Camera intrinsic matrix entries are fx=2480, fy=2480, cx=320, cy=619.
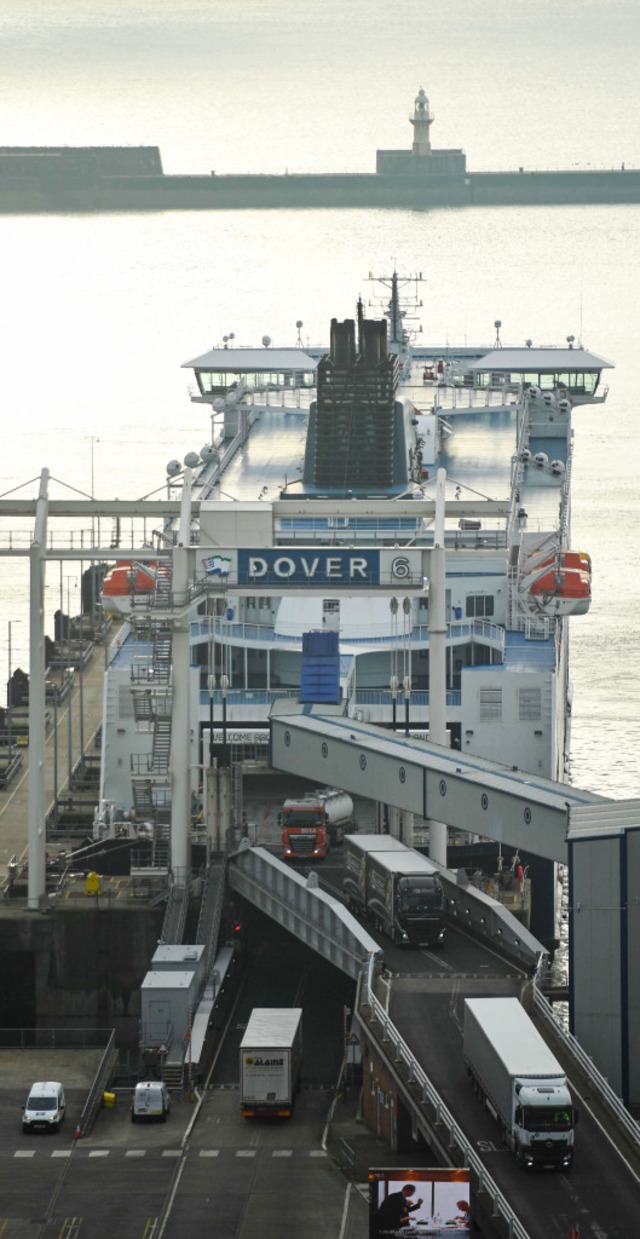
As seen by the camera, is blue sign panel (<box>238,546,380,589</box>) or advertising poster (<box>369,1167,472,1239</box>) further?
blue sign panel (<box>238,546,380,589</box>)

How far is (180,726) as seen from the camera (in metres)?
63.1

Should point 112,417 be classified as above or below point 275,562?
above

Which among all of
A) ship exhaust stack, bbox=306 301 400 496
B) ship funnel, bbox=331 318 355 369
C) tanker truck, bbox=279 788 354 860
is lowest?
tanker truck, bbox=279 788 354 860

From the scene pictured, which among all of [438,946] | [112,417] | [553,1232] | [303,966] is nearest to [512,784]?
[438,946]

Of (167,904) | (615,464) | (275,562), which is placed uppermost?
(615,464)

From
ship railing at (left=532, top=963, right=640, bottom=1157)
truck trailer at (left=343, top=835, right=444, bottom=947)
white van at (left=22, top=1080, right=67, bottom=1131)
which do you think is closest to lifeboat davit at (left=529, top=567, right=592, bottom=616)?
truck trailer at (left=343, top=835, right=444, bottom=947)

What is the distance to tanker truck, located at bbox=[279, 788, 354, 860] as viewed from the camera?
63.8 meters

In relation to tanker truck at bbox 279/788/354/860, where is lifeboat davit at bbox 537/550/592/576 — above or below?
above

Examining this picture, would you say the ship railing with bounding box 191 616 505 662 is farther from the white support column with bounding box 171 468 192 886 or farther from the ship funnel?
the ship funnel

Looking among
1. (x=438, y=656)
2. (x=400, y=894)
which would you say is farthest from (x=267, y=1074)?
(x=438, y=656)

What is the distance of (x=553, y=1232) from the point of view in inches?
1641

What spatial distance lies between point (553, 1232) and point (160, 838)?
25.2 meters

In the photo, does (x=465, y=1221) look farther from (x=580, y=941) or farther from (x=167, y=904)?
(x=167, y=904)

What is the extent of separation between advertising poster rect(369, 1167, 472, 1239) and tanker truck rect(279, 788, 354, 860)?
913 inches
